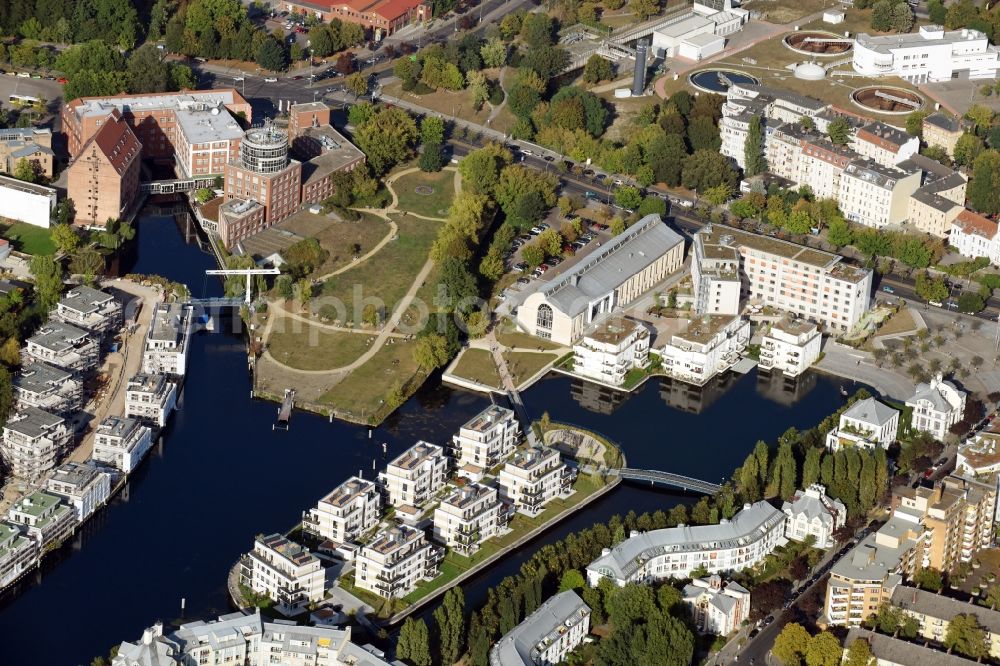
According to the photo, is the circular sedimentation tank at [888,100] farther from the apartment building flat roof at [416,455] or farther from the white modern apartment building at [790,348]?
the apartment building flat roof at [416,455]

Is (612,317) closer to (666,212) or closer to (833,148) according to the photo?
(666,212)

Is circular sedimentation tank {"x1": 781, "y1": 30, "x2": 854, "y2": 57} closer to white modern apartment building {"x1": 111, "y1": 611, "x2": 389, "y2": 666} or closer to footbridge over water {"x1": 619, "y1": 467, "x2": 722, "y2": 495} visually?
footbridge over water {"x1": 619, "y1": 467, "x2": 722, "y2": 495}

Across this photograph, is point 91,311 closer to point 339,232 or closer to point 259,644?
point 339,232

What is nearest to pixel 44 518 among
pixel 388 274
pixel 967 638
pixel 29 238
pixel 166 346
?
pixel 166 346

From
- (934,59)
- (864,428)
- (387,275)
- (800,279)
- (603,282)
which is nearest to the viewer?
(864,428)

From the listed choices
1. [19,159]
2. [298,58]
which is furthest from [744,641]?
[298,58]

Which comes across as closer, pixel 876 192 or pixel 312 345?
pixel 312 345
